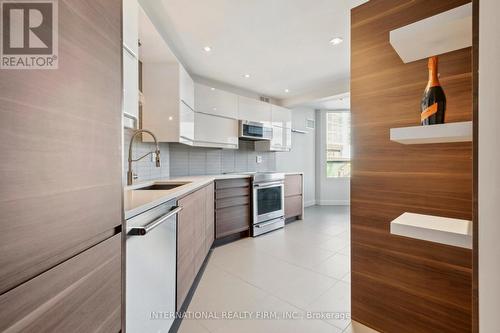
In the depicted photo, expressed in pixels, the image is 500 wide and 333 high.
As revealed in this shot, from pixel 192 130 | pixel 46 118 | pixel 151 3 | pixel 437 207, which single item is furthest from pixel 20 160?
pixel 192 130

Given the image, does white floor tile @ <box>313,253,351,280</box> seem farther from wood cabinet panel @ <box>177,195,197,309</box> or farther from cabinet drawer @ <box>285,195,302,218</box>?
cabinet drawer @ <box>285,195,302,218</box>

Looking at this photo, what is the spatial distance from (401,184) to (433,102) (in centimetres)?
58

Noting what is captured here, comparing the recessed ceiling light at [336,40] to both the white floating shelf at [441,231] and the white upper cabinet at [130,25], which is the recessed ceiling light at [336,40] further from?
the white floating shelf at [441,231]

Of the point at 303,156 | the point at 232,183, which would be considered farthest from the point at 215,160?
the point at 303,156

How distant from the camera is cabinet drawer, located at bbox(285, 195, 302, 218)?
391cm

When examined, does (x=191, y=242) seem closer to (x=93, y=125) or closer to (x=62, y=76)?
(x=93, y=125)

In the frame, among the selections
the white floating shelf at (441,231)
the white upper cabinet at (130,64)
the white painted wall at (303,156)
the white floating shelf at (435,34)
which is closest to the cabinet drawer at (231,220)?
the white upper cabinet at (130,64)

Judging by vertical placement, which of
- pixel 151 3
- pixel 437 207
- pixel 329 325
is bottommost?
pixel 329 325

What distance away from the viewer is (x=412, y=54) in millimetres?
993

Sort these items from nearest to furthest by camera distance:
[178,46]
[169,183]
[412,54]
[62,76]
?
[62,76] → [412,54] → [169,183] → [178,46]

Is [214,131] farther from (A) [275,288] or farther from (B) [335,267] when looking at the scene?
(B) [335,267]

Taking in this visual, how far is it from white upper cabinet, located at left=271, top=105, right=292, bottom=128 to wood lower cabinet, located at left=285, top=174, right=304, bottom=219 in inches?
42.0

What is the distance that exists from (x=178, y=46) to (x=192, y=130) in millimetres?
1016

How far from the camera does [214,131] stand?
3201mm
